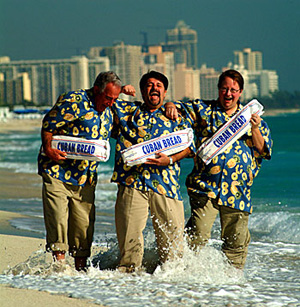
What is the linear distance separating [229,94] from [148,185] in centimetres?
93

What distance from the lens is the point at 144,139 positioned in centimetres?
491

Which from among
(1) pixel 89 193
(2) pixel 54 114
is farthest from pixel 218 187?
(2) pixel 54 114

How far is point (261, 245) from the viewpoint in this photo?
7.61 m

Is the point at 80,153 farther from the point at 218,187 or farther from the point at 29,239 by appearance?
the point at 29,239

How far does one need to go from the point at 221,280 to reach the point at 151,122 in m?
1.32

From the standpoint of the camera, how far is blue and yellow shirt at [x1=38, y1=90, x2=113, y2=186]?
4914 millimetres

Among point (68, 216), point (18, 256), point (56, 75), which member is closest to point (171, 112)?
point (68, 216)

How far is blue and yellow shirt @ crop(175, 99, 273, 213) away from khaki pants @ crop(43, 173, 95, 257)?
83 cm

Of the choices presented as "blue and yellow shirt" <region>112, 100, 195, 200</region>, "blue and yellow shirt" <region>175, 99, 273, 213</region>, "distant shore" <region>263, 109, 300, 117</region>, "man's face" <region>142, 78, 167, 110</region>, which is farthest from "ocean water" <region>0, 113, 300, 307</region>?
"distant shore" <region>263, 109, 300, 117</region>

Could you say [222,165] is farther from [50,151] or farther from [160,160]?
[50,151]

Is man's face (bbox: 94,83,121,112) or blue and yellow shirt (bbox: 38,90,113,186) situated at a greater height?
man's face (bbox: 94,83,121,112)

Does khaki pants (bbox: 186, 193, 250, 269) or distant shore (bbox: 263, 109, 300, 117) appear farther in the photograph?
distant shore (bbox: 263, 109, 300, 117)

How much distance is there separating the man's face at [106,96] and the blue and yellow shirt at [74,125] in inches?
2.1

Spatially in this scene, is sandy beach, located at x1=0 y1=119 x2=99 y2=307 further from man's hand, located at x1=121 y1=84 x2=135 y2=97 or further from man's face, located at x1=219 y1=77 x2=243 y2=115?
man's face, located at x1=219 y1=77 x2=243 y2=115
